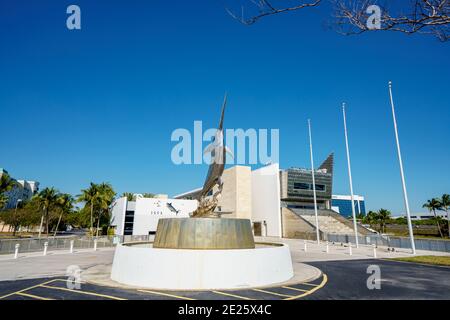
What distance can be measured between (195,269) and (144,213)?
43337mm

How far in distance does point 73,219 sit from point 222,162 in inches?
3389

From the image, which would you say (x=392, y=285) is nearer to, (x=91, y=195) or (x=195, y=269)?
(x=195, y=269)

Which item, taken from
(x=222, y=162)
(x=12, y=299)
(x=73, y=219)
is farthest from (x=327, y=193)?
(x=73, y=219)

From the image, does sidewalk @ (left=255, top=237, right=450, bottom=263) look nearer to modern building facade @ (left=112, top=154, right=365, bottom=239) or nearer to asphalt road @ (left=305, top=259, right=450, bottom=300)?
asphalt road @ (left=305, top=259, right=450, bottom=300)

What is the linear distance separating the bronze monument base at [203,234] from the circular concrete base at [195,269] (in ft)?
5.32

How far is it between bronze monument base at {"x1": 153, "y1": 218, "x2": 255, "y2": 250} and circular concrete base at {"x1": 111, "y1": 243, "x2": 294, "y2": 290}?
63.9 inches

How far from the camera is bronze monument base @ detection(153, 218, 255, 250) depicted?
12.0m

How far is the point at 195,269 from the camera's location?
1021cm

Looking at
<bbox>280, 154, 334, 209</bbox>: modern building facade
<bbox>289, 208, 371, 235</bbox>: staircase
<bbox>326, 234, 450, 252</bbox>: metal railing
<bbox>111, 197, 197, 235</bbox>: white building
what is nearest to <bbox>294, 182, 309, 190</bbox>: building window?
<bbox>280, 154, 334, 209</bbox>: modern building facade

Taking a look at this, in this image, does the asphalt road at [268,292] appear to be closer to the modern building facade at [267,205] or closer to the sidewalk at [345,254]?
the sidewalk at [345,254]

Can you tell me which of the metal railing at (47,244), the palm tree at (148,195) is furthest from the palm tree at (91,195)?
the palm tree at (148,195)

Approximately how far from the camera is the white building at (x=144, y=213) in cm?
5034

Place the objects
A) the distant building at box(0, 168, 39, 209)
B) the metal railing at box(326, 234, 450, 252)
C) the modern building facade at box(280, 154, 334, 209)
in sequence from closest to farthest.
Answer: the metal railing at box(326, 234, 450, 252)
the modern building facade at box(280, 154, 334, 209)
the distant building at box(0, 168, 39, 209)
